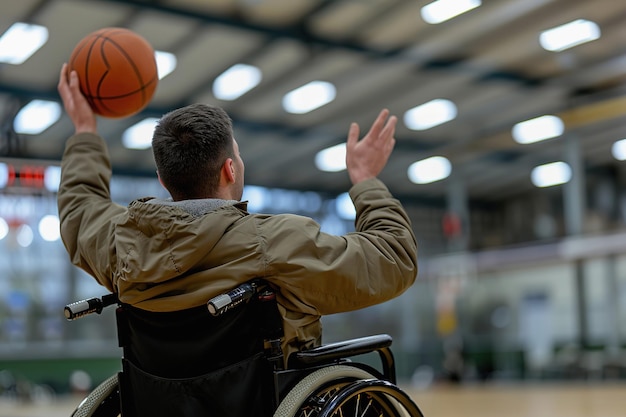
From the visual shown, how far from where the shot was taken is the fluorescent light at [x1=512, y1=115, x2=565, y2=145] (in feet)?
42.1

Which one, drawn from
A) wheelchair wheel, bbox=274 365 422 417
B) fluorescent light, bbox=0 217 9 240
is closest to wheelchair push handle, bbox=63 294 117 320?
wheelchair wheel, bbox=274 365 422 417

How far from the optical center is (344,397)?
1.59 m

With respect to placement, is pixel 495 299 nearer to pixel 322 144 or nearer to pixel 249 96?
pixel 322 144

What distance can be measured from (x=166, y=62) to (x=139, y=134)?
291 cm

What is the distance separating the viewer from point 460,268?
49.8ft

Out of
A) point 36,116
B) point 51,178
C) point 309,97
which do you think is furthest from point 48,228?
point 309,97

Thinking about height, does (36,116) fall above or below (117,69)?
above

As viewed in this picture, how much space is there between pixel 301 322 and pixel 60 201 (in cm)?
75

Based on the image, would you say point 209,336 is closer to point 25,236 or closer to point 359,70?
point 359,70

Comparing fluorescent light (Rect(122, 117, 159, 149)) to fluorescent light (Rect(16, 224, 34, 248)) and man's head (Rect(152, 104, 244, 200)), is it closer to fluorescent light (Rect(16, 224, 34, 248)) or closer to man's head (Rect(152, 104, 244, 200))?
fluorescent light (Rect(16, 224, 34, 248))

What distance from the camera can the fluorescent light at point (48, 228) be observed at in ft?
40.1

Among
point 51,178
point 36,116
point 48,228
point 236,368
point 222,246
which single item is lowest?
point 236,368

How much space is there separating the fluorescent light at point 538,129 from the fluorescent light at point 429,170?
1886 millimetres

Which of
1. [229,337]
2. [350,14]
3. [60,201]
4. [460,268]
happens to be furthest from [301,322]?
[460,268]
